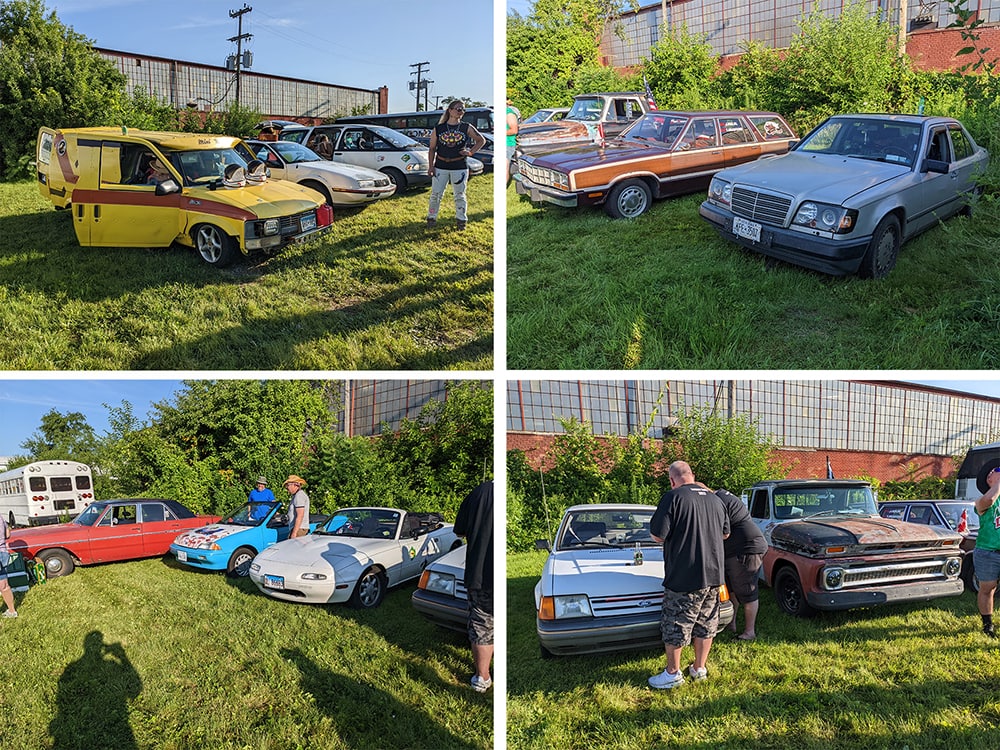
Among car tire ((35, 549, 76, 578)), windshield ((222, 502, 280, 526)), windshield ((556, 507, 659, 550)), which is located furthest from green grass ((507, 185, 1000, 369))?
car tire ((35, 549, 76, 578))

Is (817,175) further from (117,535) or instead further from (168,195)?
(117,535)

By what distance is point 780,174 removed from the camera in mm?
4812

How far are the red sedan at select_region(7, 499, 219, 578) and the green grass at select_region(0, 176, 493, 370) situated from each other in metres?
1.26

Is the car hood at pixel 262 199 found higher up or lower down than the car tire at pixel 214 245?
higher up

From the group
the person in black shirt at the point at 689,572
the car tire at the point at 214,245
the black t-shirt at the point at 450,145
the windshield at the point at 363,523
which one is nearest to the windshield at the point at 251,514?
the windshield at the point at 363,523

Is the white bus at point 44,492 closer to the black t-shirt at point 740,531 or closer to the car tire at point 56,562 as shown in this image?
the car tire at point 56,562

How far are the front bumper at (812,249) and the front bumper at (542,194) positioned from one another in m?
1.43

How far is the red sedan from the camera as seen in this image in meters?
4.64

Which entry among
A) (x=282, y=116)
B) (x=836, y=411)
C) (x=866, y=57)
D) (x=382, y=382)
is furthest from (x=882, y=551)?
(x=282, y=116)

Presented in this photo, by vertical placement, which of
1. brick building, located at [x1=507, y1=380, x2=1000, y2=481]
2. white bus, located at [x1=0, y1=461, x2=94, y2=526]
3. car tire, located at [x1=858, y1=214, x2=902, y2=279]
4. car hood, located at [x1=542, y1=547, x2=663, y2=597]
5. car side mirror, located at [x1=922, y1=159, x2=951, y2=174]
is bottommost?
car hood, located at [x1=542, y1=547, x2=663, y2=597]

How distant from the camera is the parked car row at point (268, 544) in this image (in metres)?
4.27

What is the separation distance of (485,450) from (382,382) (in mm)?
830

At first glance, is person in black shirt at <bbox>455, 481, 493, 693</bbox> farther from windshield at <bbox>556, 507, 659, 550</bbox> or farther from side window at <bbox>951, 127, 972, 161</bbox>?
side window at <bbox>951, 127, 972, 161</bbox>

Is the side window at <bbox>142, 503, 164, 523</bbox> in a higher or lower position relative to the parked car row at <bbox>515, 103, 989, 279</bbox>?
lower
